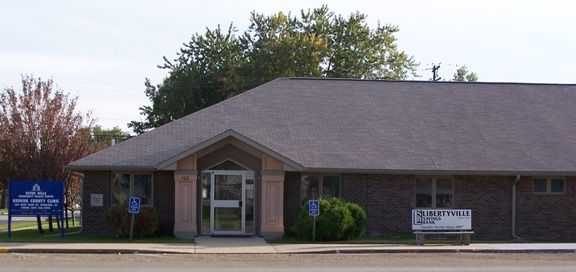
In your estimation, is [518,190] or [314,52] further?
[314,52]

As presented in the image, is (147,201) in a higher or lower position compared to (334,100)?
lower

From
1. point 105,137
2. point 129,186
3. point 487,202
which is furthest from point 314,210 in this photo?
point 105,137

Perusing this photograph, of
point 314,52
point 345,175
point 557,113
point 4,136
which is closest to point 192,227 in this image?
point 345,175

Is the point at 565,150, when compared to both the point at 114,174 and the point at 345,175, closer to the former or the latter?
the point at 345,175

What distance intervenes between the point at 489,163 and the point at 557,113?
6090 mm

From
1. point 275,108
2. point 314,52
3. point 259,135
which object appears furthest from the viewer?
point 314,52

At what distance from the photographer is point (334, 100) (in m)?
32.4

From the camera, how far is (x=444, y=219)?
82.4 feet

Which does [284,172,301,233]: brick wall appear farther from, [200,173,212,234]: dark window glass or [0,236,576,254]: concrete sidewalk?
[0,236,576,254]: concrete sidewalk

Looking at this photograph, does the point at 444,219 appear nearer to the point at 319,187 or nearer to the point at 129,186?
the point at 319,187

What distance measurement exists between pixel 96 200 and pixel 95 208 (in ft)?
0.87

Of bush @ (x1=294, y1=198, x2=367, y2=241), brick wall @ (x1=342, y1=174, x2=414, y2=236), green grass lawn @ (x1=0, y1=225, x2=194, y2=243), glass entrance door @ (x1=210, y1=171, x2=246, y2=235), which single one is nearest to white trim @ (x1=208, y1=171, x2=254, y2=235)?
glass entrance door @ (x1=210, y1=171, x2=246, y2=235)

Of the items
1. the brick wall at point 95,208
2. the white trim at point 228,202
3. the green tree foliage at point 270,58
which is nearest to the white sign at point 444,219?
the white trim at point 228,202

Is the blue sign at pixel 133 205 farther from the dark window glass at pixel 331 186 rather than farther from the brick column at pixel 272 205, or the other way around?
the dark window glass at pixel 331 186
